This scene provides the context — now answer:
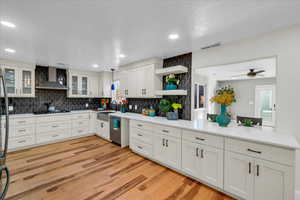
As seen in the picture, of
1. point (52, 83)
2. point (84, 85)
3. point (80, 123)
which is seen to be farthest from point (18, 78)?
point (80, 123)

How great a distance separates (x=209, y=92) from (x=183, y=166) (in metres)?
2.78

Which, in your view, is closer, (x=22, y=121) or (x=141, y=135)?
(x=141, y=135)

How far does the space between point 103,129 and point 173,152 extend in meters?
2.72

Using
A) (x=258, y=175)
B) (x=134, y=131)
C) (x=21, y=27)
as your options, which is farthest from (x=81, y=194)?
(x=21, y=27)

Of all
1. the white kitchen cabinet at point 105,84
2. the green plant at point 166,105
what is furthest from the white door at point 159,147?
the white kitchen cabinet at point 105,84

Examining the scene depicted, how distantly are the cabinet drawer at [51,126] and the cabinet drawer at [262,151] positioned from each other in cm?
439

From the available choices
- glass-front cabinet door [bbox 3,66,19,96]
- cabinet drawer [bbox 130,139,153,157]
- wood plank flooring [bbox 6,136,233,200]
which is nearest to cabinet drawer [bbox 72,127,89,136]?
wood plank flooring [bbox 6,136,233,200]

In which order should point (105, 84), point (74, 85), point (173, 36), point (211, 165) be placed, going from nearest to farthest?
point (211, 165) < point (173, 36) < point (74, 85) < point (105, 84)

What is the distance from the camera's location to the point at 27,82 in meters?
3.63

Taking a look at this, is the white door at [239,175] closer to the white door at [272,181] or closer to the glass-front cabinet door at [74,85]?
the white door at [272,181]

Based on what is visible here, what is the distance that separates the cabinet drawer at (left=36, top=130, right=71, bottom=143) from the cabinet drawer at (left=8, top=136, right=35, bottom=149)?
0.47 feet

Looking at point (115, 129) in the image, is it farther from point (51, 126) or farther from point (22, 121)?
point (22, 121)

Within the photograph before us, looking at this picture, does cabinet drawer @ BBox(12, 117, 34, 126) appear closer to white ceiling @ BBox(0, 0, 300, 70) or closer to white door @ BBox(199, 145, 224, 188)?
white ceiling @ BBox(0, 0, 300, 70)

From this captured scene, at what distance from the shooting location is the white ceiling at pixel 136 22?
1.38m
